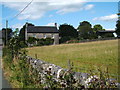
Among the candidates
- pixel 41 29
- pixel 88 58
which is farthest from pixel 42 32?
pixel 88 58

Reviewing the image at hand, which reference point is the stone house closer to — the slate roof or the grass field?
the slate roof

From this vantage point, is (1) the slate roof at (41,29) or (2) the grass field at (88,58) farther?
(1) the slate roof at (41,29)

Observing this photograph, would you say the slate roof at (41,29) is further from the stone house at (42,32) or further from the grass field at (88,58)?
the grass field at (88,58)

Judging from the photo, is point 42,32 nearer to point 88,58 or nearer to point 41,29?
point 41,29

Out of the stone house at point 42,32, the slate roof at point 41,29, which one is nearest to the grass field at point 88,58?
the stone house at point 42,32

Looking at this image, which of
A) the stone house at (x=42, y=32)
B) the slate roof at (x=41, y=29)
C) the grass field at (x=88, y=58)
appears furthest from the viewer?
the slate roof at (x=41, y=29)

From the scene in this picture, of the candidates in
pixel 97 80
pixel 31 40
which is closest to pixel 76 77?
pixel 97 80

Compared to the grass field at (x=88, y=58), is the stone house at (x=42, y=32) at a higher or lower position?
higher

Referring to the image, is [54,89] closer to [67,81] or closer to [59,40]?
[67,81]

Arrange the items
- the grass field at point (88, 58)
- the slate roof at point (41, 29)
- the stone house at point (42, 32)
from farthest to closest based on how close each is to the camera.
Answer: the slate roof at point (41, 29) → the stone house at point (42, 32) → the grass field at point (88, 58)

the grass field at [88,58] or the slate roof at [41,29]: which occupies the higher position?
the slate roof at [41,29]

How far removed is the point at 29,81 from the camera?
21.6ft

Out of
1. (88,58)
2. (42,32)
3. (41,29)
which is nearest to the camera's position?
(88,58)

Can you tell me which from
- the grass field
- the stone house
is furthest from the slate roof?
the grass field
